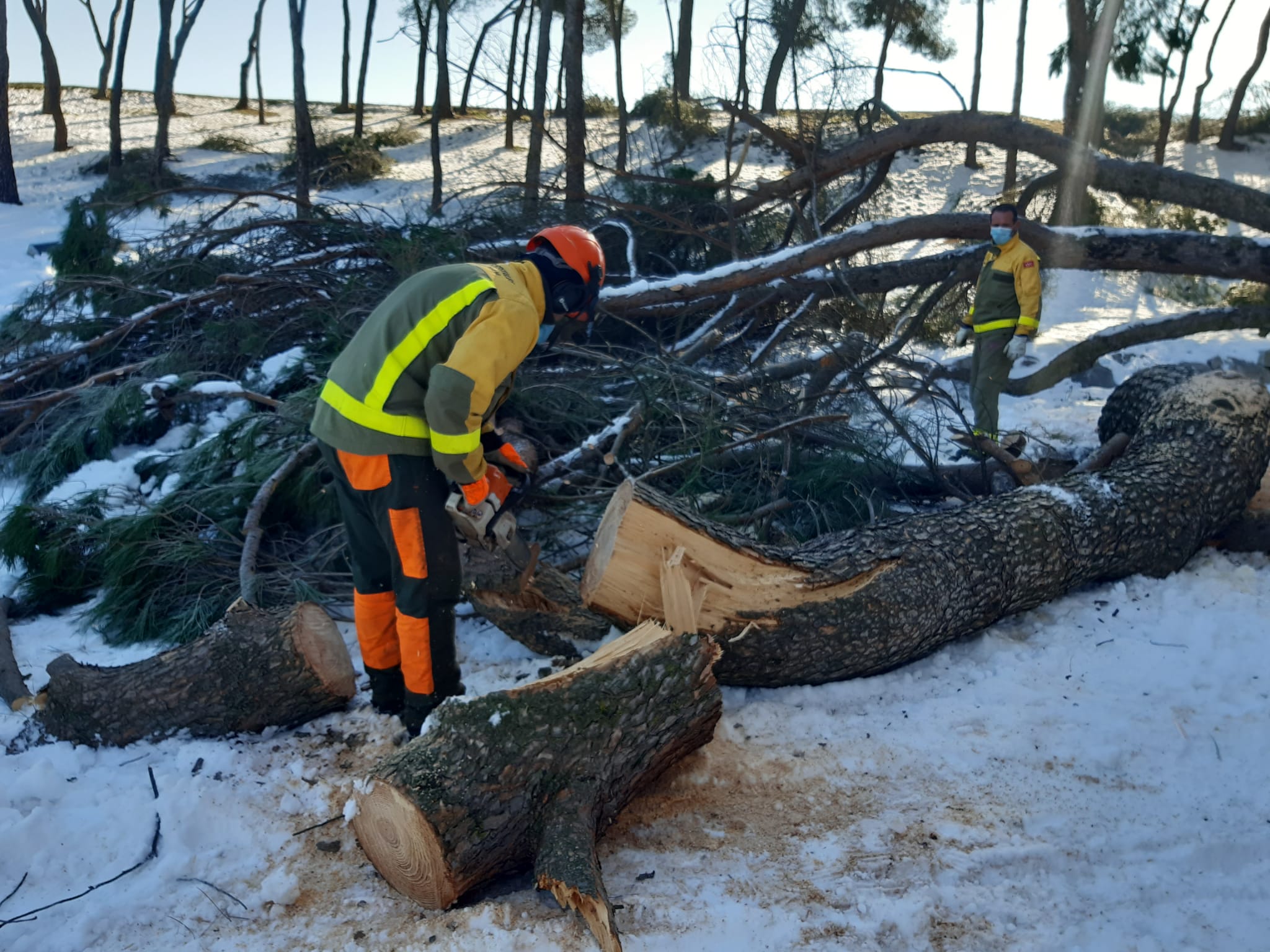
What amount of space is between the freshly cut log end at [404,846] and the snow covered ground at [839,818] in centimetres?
7

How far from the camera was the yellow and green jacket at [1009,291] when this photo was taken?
566 cm

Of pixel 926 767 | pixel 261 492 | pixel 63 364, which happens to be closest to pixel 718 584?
pixel 926 767

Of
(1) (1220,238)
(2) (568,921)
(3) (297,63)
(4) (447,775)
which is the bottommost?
(2) (568,921)

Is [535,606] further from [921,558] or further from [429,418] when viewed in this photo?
[921,558]

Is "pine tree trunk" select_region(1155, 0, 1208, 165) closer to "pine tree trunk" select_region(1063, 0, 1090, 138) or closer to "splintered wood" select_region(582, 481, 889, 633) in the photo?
"pine tree trunk" select_region(1063, 0, 1090, 138)

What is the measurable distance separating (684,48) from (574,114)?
15.6m

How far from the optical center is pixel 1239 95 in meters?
16.9

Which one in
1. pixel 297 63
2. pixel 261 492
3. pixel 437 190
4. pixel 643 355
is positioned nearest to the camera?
pixel 261 492

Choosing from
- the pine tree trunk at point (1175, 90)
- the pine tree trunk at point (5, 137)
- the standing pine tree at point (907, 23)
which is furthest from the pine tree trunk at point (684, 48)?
the pine tree trunk at point (5, 137)

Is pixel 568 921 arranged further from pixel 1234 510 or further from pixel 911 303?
pixel 911 303

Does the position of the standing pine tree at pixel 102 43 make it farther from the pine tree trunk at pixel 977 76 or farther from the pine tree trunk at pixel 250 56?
the pine tree trunk at pixel 977 76

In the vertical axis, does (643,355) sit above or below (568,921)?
above

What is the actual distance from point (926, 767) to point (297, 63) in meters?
11.0

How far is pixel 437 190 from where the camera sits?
973 cm
